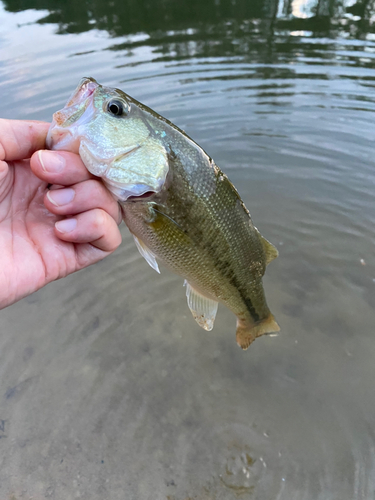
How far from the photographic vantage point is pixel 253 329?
8.99ft

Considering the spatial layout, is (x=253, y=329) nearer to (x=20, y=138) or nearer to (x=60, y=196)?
(x=60, y=196)

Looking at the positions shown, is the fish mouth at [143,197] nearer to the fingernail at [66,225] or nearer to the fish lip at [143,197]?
the fish lip at [143,197]

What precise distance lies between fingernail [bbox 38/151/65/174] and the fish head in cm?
10

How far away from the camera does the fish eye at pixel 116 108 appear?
1.69 m

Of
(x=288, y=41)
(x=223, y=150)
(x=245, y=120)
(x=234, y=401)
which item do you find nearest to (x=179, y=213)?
(x=234, y=401)

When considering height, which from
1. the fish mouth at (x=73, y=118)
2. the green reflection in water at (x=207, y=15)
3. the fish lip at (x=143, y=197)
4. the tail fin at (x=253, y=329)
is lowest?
A: the tail fin at (x=253, y=329)

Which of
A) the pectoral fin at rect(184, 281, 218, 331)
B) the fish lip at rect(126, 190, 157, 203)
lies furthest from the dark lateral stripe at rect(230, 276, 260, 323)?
the fish lip at rect(126, 190, 157, 203)

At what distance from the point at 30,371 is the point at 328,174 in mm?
5117

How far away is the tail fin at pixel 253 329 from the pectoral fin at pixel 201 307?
370 mm

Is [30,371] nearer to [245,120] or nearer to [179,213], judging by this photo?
[179,213]

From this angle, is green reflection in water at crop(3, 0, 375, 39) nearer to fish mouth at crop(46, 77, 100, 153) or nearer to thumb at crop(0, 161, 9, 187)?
fish mouth at crop(46, 77, 100, 153)

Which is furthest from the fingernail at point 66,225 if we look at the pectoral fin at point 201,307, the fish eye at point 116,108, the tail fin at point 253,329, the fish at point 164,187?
the tail fin at point 253,329

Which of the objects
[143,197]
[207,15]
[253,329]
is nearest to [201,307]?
[253,329]

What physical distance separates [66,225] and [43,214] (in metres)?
0.29
